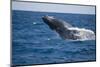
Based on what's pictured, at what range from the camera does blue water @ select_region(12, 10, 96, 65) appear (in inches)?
92.3

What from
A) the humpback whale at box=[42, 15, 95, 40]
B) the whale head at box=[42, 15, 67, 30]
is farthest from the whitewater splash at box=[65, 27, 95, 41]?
the whale head at box=[42, 15, 67, 30]

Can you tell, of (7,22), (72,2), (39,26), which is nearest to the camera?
(7,22)

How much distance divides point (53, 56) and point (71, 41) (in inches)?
12.4

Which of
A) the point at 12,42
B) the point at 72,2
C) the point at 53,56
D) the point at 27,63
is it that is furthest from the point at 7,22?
the point at 72,2

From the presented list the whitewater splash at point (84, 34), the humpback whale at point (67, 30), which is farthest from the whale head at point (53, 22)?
the whitewater splash at point (84, 34)

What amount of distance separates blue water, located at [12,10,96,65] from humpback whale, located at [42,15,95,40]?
0.15 ft

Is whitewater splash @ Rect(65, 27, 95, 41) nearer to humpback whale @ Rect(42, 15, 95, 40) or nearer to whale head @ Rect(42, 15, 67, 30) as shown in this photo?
humpback whale @ Rect(42, 15, 95, 40)

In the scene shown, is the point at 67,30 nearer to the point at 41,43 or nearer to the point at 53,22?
the point at 53,22

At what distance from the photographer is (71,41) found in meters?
2.59

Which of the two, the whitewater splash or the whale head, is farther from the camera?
the whitewater splash

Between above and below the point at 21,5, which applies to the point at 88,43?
below

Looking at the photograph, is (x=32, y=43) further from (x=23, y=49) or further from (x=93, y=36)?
(x=93, y=36)

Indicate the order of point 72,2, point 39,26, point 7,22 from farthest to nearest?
point 72,2
point 39,26
point 7,22

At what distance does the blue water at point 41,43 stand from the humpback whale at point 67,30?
4 cm
